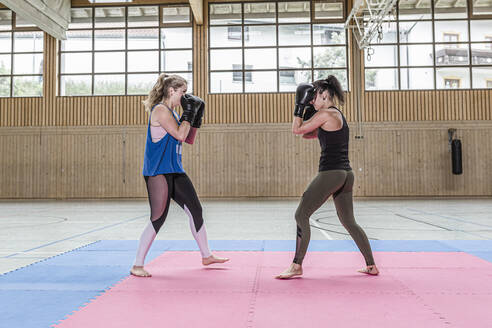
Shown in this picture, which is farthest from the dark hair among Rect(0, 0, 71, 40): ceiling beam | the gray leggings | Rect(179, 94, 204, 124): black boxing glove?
Rect(0, 0, 71, 40): ceiling beam

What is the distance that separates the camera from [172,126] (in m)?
3.01

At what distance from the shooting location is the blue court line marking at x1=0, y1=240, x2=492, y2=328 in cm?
229

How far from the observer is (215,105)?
14266 mm

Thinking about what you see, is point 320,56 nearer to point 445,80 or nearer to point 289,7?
point 289,7

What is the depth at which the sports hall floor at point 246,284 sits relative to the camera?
6.97ft

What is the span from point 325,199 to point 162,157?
1.36m

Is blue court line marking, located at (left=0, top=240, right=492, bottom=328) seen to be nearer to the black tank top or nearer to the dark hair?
the black tank top

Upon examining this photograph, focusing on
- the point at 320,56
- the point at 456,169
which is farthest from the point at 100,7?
the point at 456,169

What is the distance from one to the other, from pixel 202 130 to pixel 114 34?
16.8 feet

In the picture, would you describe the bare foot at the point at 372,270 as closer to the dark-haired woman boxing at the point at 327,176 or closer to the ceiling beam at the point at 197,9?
the dark-haired woman boxing at the point at 327,176

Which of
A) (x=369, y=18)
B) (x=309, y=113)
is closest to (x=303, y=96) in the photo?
(x=309, y=113)

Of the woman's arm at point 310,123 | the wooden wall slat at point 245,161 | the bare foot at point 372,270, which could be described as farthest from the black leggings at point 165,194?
the wooden wall slat at point 245,161

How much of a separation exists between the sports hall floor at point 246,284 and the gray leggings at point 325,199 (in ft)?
0.94

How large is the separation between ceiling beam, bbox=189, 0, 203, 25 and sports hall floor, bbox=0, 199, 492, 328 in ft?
33.0
